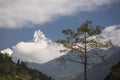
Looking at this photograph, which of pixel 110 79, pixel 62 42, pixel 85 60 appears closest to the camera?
pixel 85 60

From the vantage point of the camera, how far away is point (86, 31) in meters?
42.8

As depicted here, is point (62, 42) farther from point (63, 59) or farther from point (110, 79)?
point (110, 79)

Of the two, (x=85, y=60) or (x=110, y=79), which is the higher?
(x=110, y=79)

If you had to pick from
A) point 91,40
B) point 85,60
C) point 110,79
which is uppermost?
point 110,79

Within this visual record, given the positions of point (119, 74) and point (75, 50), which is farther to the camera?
point (119, 74)

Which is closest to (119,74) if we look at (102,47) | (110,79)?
(110,79)

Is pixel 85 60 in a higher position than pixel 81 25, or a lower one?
lower

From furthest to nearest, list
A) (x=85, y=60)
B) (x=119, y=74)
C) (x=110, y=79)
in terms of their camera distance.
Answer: (x=110, y=79) → (x=119, y=74) → (x=85, y=60)

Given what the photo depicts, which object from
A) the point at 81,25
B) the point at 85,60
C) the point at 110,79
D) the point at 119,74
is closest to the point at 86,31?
the point at 81,25

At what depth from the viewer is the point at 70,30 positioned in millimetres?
44156

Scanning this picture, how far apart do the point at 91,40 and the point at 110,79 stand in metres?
39.4

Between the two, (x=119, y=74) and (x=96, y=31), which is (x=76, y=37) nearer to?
(x=96, y=31)

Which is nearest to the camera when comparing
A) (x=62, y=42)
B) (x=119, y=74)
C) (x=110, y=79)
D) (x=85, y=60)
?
(x=85, y=60)

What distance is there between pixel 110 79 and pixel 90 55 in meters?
39.7
